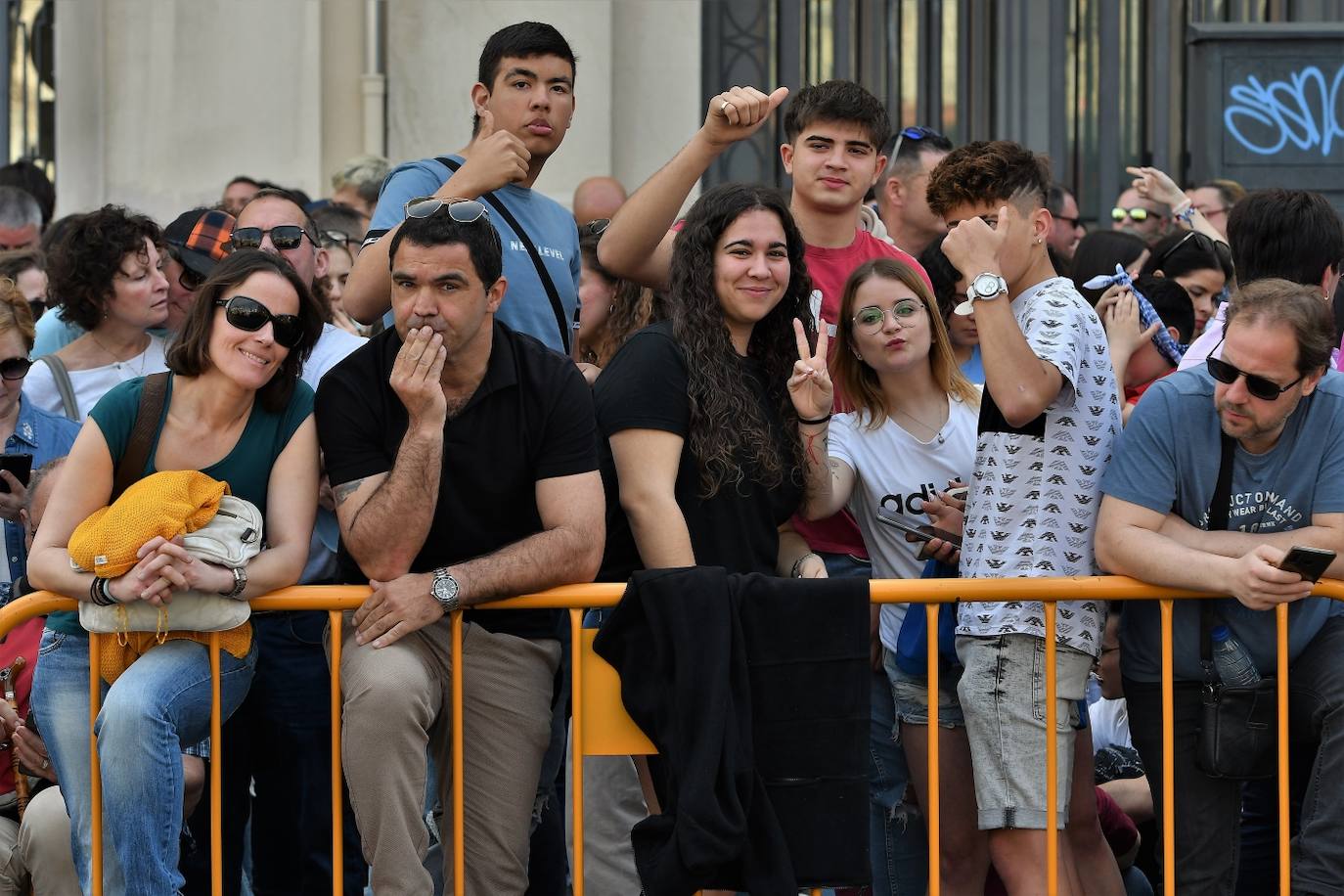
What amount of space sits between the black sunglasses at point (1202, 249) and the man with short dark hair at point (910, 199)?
2.91ft

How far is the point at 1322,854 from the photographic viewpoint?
4926 millimetres

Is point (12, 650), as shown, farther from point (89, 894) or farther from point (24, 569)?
point (89, 894)

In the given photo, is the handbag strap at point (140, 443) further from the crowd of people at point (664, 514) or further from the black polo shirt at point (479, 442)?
the black polo shirt at point (479, 442)

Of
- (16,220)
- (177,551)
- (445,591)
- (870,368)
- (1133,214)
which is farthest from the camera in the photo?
(1133,214)

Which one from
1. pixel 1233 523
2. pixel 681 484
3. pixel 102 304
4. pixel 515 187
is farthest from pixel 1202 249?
pixel 102 304

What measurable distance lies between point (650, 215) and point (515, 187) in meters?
0.47

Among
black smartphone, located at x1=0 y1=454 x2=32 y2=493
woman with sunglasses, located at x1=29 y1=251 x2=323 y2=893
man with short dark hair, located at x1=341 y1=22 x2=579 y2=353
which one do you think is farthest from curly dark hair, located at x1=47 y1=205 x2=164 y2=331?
woman with sunglasses, located at x1=29 y1=251 x2=323 y2=893

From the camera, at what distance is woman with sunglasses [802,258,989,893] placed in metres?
5.38

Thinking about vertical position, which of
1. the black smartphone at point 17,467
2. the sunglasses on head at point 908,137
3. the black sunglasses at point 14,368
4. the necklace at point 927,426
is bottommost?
the black smartphone at point 17,467

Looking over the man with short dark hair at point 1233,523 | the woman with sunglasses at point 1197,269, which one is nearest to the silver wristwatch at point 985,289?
the man with short dark hair at point 1233,523

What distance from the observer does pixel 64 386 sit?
20.6 ft

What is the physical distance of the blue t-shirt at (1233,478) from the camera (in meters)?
5.09

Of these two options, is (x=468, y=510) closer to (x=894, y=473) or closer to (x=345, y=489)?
(x=345, y=489)

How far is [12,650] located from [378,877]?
55.3 inches
